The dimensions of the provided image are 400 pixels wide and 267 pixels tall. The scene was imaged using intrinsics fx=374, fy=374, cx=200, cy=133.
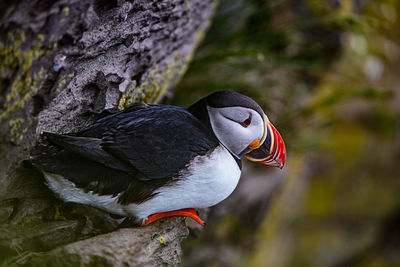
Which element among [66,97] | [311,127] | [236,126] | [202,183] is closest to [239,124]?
[236,126]

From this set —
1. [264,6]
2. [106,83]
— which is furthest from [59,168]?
[264,6]

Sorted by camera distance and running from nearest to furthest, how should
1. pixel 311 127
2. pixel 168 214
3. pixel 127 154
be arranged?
1. pixel 127 154
2. pixel 168 214
3. pixel 311 127

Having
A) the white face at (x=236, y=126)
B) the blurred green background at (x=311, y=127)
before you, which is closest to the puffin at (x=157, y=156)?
the white face at (x=236, y=126)

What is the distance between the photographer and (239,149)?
2.15 ft

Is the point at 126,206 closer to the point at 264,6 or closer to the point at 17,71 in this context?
the point at 17,71

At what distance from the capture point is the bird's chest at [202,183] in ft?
1.94

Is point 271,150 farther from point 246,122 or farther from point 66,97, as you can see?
point 66,97

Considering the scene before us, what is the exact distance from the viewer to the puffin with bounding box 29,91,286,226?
0.56m

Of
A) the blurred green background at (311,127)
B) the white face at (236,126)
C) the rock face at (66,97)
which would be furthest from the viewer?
the blurred green background at (311,127)

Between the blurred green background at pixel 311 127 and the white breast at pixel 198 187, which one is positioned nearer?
the white breast at pixel 198 187

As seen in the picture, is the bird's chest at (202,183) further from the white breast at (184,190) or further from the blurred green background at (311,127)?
the blurred green background at (311,127)

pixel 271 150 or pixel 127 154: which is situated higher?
pixel 127 154

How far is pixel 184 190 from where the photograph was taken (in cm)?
60

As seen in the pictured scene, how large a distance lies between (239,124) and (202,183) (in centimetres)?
12
